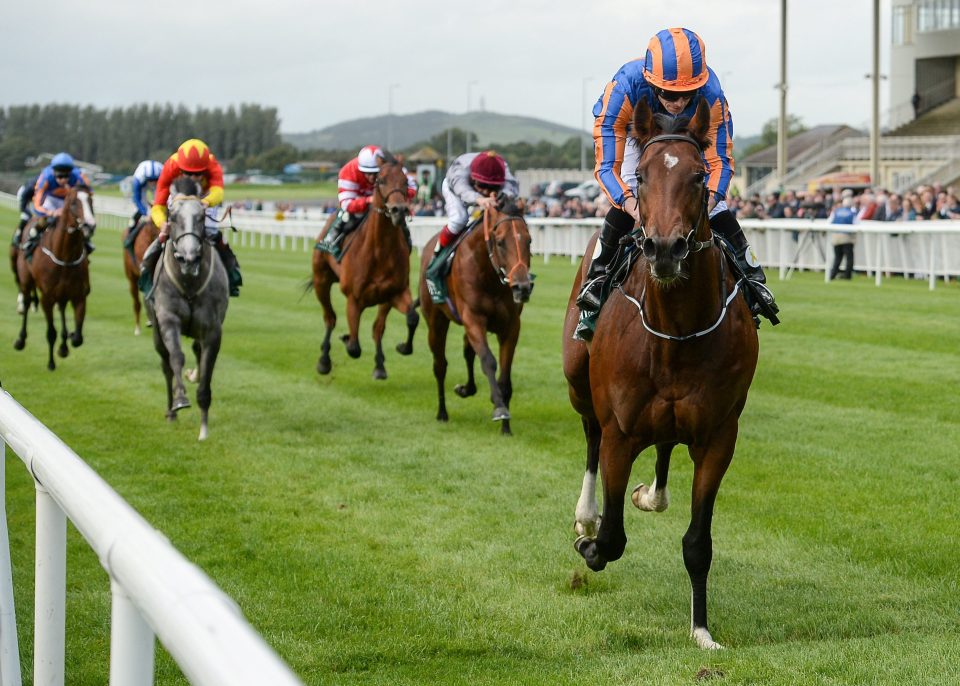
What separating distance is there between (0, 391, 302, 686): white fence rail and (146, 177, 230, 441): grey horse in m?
6.52

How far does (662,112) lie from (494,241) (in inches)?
180

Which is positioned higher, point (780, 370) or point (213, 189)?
point (213, 189)

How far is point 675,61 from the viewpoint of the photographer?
5.41 meters

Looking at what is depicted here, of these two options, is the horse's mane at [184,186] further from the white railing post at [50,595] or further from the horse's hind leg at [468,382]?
the white railing post at [50,595]

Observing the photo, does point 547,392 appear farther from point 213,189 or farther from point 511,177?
point 213,189

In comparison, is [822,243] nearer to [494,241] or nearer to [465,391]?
[465,391]

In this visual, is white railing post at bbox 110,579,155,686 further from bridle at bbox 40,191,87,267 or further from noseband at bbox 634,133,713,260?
bridle at bbox 40,191,87,267

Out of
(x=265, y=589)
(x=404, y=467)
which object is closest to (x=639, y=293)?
(x=265, y=589)

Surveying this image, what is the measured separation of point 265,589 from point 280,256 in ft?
99.9

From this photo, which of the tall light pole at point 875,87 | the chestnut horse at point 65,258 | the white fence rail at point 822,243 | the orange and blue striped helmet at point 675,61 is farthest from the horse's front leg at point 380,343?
the tall light pole at point 875,87

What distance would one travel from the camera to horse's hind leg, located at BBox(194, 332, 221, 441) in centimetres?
991

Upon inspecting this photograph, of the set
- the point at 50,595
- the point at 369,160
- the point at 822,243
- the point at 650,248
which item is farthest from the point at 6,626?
the point at 822,243

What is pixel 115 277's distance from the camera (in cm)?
Answer: 2856

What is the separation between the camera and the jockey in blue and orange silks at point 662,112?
542 cm
